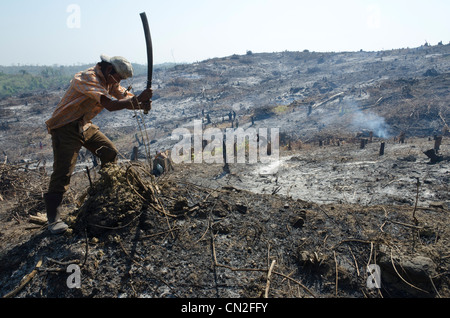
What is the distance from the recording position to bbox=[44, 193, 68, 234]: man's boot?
2541 millimetres

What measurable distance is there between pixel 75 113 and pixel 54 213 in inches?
38.8

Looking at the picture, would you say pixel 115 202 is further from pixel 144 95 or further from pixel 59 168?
pixel 144 95

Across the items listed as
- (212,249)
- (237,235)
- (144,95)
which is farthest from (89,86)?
(237,235)

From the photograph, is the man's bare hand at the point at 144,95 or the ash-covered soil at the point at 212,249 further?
the man's bare hand at the point at 144,95

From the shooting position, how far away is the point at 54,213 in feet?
8.57

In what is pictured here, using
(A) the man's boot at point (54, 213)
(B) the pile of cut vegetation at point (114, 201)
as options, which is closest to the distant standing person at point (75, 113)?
(A) the man's boot at point (54, 213)

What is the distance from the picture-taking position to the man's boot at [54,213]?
2.54 m

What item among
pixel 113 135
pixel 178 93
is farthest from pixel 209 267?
pixel 178 93

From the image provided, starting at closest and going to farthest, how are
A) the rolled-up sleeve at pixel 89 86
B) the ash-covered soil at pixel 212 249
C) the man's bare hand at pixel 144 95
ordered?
the ash-covered soil at pixel 212 249, the rolled-up sleeve at pixel 89 86, the man's bare hand at pixel 144 95

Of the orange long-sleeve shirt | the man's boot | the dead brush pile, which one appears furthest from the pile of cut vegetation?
the orange long-sleeve shirt

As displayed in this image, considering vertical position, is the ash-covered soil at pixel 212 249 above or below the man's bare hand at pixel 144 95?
below

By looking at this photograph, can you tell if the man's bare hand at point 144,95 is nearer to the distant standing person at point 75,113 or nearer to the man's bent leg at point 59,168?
the distant standing person at point 75,113

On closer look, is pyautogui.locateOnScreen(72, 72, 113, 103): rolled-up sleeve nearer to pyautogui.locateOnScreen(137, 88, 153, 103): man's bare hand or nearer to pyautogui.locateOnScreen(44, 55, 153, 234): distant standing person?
pyautogui.locateOnScreen(44, 55, 153, 234): distant standing person
